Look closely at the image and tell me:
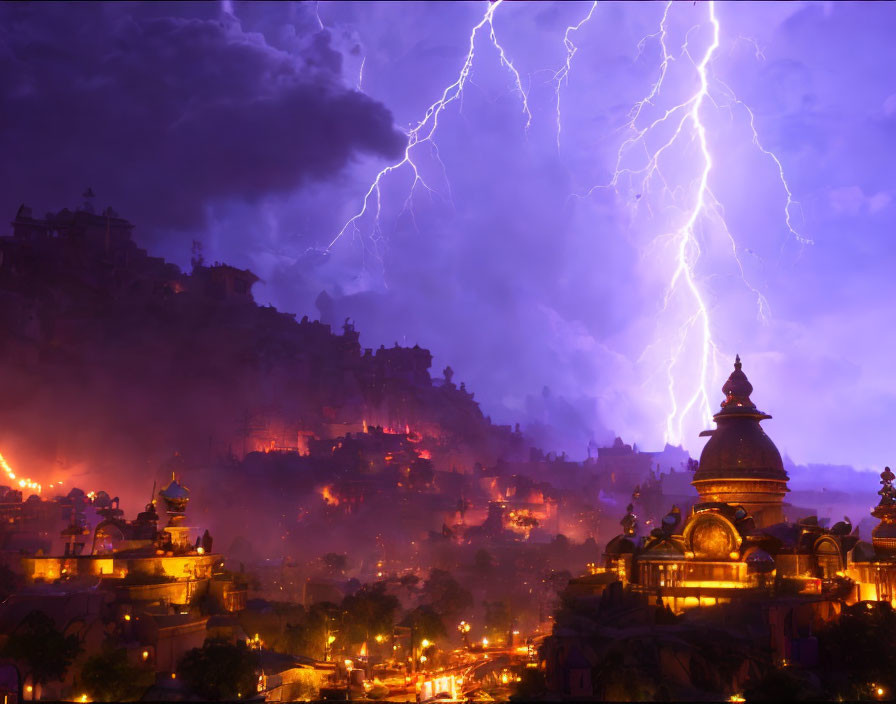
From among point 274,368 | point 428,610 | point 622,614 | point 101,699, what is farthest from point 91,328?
point 622,614

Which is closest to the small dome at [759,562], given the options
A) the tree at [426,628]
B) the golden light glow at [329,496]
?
the tree at [426,628]

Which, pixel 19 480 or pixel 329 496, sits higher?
pixel 329 496

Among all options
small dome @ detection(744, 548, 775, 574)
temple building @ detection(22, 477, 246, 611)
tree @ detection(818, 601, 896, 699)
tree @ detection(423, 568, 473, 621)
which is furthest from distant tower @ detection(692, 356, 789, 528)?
temple building @ detection(22, 477, 246, 611)

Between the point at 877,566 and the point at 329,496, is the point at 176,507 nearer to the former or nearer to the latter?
the point at 877,566

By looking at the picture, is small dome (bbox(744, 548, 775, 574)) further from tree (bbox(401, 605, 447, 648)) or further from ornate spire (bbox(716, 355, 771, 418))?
tree (bbox(401, 605, 447, 648))

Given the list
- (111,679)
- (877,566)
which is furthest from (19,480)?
(877,566)

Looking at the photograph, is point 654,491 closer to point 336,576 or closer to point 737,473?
point 336,576
